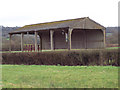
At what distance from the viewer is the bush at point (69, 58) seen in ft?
48.3

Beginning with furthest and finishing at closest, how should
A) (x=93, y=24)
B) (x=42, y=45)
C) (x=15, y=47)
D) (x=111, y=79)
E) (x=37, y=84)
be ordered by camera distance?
1. (x=15, y=47)
2. (x=42, y=45)
3. (x=93, y=24)
4. (x=111, y=79)
5. (x=37, y=84)

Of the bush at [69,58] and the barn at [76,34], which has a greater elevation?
the barn at [76,34]

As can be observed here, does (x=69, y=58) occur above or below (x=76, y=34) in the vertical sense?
below

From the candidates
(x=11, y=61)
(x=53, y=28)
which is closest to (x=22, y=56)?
(x=11, y=61)

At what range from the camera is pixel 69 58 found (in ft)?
51.4

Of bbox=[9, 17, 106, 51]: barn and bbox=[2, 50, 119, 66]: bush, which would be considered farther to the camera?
bbox=[9, 17, 106, 51]: barn

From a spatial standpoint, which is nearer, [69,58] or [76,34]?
[69,58]

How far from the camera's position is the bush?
14727 mm

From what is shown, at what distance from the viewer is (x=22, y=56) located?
17734mm

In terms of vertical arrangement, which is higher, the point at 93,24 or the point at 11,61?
the point at 93,24

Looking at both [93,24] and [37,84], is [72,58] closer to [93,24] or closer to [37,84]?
[37,84]

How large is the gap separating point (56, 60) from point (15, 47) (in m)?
29.6

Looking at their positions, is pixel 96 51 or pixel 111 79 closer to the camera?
pixel 111 79

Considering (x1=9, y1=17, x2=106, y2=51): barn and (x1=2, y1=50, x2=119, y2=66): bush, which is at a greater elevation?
(x1=9, y1=17, x2=106, y2=51): barn
